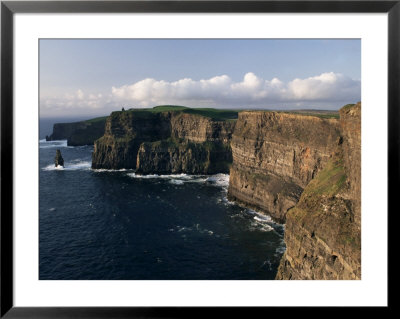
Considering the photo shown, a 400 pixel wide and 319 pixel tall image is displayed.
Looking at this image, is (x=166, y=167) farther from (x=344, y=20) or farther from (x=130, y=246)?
(x=344, y=20)

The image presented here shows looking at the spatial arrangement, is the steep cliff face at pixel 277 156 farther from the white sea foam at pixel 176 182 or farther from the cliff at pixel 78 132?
the cliff at pixel 78 132

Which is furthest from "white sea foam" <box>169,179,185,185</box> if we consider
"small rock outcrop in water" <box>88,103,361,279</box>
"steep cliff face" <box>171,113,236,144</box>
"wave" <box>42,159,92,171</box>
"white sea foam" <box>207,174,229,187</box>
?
"wave" <box>42,159,92,171</box>

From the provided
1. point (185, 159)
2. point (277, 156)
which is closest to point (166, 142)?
point (185, 159)

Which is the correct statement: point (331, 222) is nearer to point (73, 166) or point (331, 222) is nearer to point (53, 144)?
point (73, 166)

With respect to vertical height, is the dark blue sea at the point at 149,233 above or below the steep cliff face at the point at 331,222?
below

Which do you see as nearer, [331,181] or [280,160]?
[331,181]

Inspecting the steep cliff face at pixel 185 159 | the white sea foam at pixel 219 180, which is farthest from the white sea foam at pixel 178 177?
the steep cliff face at pixel 185 159
